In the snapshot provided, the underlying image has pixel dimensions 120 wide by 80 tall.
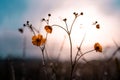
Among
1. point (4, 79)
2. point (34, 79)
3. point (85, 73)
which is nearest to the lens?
point (4, 79)

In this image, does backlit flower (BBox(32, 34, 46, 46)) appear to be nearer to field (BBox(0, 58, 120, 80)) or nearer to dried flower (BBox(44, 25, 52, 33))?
dried flower (BBox(44, 25, 52, 33))

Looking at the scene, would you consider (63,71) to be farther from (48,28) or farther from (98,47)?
(48,28)

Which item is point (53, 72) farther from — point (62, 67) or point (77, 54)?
point (62, 67)

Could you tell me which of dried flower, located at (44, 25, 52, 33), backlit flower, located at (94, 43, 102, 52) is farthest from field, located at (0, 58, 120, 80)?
dried flower, located at (44, 25, 52, 33)

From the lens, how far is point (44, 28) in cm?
417

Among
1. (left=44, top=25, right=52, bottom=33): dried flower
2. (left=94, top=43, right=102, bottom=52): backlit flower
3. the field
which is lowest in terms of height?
the field

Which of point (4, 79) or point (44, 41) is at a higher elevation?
point (44, 41)

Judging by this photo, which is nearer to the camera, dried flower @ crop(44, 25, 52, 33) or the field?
dried flower @ crop(44, 25, 52, 33)

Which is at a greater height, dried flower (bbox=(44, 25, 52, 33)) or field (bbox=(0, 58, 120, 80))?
dried flower (bbox=(44, 25, 52, 33))

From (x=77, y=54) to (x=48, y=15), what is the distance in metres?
0.54

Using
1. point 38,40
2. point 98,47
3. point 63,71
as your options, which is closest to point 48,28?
point 38,40

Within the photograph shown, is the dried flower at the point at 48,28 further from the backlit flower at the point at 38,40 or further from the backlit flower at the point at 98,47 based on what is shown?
A: the backlit flower at the point at 98,47

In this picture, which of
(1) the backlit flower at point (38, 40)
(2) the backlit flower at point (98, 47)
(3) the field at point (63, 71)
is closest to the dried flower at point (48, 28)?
(1) the backlit flower at point (38, 40)

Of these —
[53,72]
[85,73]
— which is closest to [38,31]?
[53,72]
